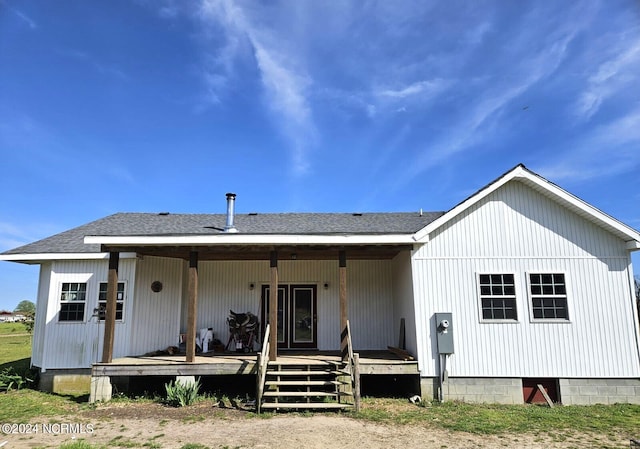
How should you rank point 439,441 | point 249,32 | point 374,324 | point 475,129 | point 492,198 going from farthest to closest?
point 475,129 < point 374,324 < point 249,32 < point 492,198 < point 439,441

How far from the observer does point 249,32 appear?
1015cm

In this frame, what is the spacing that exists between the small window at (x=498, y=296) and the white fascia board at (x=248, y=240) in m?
Result: 2.03

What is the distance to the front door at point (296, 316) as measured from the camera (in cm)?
1112

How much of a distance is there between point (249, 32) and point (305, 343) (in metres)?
8.85

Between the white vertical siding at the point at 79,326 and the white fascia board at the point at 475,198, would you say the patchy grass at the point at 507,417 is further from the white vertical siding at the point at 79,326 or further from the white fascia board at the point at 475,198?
the white vertical siding at the point at 79,326

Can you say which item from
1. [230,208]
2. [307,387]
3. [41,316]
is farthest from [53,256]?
[307,387]

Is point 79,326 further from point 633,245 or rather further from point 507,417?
point 633,245

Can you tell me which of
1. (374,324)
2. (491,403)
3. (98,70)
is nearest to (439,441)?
(491,403)

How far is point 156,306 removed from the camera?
1033 centimetres

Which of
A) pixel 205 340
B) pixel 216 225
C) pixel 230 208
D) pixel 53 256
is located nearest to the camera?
pixel 53 256

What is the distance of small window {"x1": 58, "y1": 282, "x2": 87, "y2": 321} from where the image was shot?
32.4ft

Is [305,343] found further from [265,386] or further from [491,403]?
[491,403]

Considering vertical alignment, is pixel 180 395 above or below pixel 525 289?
below

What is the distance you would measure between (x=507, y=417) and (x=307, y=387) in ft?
12.5
